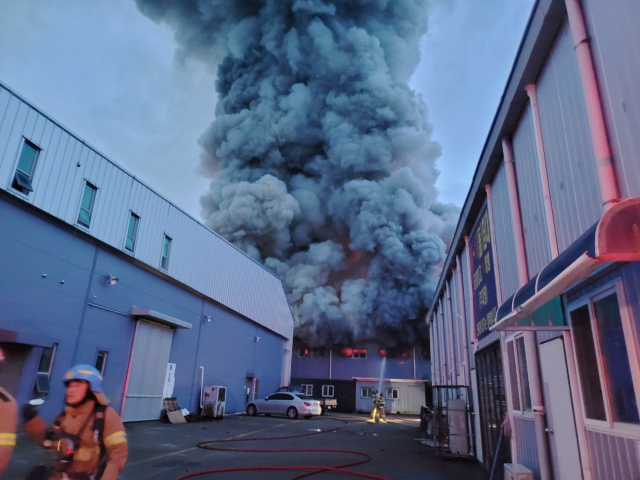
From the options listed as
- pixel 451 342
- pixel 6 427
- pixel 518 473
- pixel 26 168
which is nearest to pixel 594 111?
pixel 518 473

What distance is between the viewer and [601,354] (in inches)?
147

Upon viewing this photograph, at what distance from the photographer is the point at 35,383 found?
10742 millimetres

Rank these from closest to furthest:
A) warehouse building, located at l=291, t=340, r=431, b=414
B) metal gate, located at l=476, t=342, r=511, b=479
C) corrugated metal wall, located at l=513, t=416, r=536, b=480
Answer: corrugated metal wall, located at l=513, t=416, r=536, b=480, metal gate, located at l=476, t=342, r=511, b=479, warehouse building, located at l=291, t=340, r=431, b=414

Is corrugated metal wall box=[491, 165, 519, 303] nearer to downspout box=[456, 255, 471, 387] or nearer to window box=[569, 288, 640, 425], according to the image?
window box=[569, 288, 640, 425]

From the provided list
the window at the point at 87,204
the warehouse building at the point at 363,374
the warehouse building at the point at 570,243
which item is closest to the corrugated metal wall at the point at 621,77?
the warehouse building at the point at 570,243

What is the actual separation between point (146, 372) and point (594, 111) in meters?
15.5

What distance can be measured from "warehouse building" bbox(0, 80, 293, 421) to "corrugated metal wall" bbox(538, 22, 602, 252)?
11.2 metres

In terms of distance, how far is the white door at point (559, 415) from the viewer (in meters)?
4.32

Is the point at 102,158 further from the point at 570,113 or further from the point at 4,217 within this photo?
the point at 570,113

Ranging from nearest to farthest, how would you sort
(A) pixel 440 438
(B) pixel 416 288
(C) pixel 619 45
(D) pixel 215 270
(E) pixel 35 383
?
(C) pixel 619 45, (A) pixel 440 438, (E) pixel 35 383, (D) pixel 215 270, (B) pixel 416 288

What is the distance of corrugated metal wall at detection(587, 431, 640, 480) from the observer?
3260 millimetres

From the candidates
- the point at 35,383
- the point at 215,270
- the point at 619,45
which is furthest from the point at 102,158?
the point at 619,45

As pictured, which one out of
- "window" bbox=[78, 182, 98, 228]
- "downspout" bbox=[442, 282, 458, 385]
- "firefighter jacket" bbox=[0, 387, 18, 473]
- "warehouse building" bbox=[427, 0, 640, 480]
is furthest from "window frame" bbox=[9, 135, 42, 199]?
"downspout" bbox=[442, 282, 458, 385]

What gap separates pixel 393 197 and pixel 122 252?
2627 centimetres
